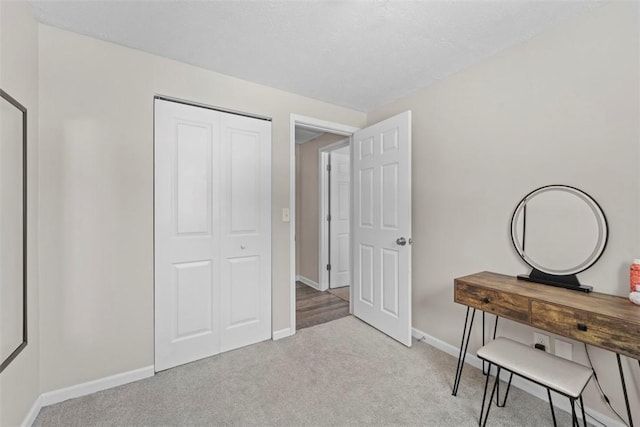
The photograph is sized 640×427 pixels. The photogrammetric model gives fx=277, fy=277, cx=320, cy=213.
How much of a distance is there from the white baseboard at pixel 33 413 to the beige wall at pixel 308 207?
9.81 ft

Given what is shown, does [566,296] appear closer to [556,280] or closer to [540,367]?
[556,280]

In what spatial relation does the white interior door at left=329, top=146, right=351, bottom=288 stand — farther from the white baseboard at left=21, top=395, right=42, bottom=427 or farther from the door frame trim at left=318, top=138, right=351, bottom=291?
the white baseboard at left=21, top=395, right=42, bottom=427

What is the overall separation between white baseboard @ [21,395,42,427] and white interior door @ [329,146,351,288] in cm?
308

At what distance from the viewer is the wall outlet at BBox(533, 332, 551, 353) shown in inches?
67.2

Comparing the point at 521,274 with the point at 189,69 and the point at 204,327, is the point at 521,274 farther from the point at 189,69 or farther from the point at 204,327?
the point at 189,69

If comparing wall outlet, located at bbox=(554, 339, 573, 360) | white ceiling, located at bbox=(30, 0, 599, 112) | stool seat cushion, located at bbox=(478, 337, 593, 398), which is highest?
white ceiling, located at bbox=(30, 0, 599, 112)

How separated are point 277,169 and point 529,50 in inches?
79.1

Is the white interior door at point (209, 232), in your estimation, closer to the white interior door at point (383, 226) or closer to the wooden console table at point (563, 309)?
the white interior door at point (383, 226)

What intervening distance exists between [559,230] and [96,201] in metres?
2.91

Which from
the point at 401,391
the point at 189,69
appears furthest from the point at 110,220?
the point at 401,391

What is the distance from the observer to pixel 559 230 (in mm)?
1673

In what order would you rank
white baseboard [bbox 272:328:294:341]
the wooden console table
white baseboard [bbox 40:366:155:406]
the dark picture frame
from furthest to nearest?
white baseboard [bbox 272:328:294:341] < white baseboard [bbox 40:366:155:406] < the dark picture frame < the wooden console table

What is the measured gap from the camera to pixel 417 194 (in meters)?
2.58

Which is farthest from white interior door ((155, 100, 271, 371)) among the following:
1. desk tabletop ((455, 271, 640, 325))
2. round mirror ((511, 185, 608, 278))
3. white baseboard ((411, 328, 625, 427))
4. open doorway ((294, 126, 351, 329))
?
round mirror ((511, 185, 608, 278))
